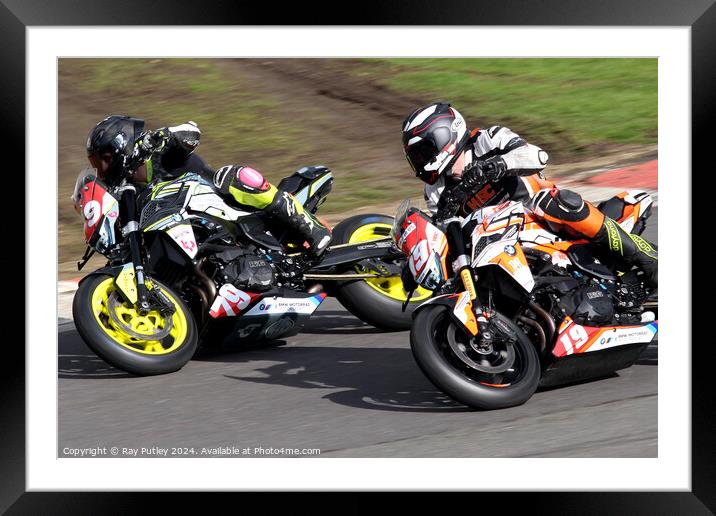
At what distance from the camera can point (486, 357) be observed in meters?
7.20

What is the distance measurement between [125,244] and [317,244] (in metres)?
1.38

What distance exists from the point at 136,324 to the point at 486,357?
2.39m

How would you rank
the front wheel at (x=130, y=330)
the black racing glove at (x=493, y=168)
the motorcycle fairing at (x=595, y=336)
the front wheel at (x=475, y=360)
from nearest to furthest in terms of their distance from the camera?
the front wheel at (x=475, y=360) < the black racing glove at (x=493, y=168) < the motorcycle fairing at (x=595, y=336) < the front wheel at (x=130, y=330)

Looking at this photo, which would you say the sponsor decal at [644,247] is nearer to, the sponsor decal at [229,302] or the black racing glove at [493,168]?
the black racing glove at [493,168]

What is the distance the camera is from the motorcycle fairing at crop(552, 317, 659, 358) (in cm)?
741

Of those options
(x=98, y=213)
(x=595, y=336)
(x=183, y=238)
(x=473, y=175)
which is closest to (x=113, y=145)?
(x=98, y=213)

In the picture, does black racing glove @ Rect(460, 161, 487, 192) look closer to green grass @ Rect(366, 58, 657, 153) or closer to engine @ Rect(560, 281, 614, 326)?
engine @ Rect(560, 281, 614, 326)

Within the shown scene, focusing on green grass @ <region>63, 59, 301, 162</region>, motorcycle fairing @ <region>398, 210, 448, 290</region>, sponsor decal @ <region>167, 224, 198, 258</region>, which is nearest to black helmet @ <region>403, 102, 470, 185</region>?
motorcycle fairing @ <region>398, 210, 448, 290</region>

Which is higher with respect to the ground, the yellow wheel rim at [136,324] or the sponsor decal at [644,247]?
the sponsor decal at [644,247]

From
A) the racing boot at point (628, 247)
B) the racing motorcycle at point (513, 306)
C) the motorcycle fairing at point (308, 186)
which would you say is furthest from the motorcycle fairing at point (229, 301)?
the racing boot at point (628, 247)

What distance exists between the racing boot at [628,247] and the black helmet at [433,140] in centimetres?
102

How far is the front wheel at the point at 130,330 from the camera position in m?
7.96

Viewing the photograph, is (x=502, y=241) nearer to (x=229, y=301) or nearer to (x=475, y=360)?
(x=475, y=360)

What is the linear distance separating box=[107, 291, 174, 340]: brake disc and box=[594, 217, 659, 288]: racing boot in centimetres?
283
